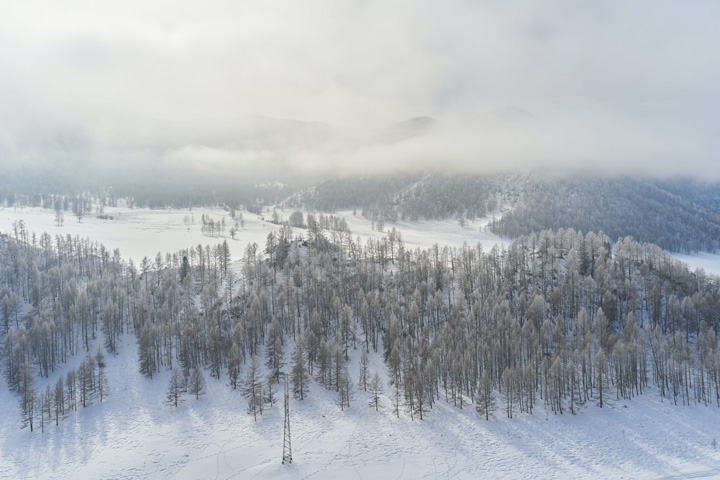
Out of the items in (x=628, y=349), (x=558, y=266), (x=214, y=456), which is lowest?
(x=214, y=456)

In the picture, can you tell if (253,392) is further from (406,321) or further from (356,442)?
(406,321)

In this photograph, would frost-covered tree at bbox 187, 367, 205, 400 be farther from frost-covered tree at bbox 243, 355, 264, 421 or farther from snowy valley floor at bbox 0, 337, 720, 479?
frost-covered tree at bbox 243, 355, 264, 421

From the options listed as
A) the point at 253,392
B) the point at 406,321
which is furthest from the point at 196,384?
the point at 406,321

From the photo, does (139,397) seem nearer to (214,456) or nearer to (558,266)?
(214,456)

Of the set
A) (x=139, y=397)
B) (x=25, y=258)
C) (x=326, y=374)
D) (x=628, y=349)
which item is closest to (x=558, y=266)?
(x=628, y=349)

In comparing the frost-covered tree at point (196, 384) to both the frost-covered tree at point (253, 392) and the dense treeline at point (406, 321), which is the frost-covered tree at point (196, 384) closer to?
the dense treeline at point (406, 321)

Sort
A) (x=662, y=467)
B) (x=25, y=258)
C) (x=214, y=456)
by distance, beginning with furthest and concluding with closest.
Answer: (x=25, y=258) < (x=214, y=456) < (x=662, y=467)
